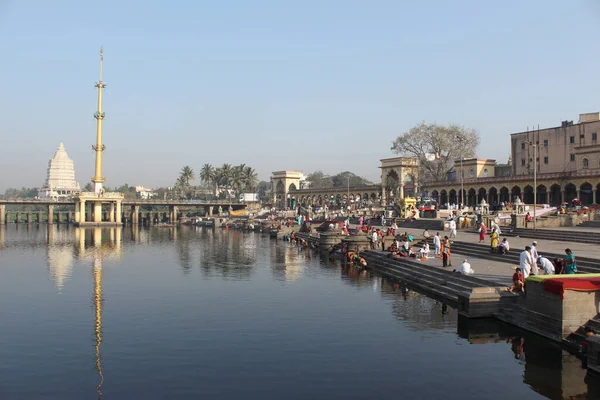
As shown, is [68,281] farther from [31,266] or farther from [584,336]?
[584,336]

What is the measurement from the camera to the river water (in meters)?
13.0

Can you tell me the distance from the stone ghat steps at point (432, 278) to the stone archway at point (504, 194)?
144 ft

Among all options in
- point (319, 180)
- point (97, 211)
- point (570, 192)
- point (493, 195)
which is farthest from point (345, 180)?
point (570, 192)

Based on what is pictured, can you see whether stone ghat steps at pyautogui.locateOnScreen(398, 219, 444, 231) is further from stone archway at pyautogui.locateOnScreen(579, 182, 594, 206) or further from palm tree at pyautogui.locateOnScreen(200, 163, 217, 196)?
palm tree at pyautogui.locateOnScreen(200, 163, 217, 196)

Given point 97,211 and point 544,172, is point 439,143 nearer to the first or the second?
point 544,172

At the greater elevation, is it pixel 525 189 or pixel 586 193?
pixel 525 189

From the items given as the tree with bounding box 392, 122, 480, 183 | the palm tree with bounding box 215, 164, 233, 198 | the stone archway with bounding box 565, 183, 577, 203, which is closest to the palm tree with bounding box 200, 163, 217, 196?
the palm tree with bounding box 215, 164, 233, 198

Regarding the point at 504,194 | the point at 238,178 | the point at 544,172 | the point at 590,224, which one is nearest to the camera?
the point at 590,224

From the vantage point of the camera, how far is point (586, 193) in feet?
203

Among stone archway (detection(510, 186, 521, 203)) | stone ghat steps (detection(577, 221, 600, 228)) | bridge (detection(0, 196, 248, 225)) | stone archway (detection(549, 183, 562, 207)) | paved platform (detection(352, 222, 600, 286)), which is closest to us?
paved platform (detection(352, 222, 600, 286))

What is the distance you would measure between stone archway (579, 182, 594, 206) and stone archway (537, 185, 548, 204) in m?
4.57

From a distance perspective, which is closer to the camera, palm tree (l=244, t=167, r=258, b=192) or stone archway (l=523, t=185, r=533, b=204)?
stone archway (l=523, t=185, r=533, b=204)

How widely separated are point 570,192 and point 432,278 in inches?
1844

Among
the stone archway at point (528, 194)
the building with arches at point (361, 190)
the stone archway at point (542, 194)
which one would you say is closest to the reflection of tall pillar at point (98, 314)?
the stone archway at point (542, 194)
